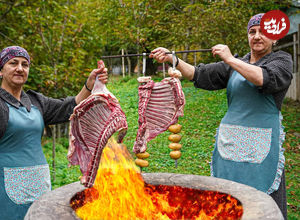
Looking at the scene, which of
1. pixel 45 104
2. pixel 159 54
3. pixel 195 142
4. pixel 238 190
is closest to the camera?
pixel 238 190

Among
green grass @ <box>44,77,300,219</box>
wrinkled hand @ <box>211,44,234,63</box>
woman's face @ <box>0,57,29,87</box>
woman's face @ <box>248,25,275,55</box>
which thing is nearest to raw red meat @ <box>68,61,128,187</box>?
woman's face @ <box>0,57,29,87</box>

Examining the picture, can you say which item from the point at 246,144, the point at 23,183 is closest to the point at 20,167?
the point at 23,183

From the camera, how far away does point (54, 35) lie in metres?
6.00

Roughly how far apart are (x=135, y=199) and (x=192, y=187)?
0.46m

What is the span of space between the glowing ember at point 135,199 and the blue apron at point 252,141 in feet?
1.42

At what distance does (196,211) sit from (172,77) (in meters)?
1.12

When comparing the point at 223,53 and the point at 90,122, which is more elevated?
the point at 223,53

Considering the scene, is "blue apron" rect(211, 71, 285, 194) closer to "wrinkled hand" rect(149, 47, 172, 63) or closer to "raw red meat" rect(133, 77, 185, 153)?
"raw red meat" rect(133, 77, 185, 153)

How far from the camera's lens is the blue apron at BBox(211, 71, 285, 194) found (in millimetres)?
2586

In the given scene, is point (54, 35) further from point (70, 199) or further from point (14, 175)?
point (70, 199)

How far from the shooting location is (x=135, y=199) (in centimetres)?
238

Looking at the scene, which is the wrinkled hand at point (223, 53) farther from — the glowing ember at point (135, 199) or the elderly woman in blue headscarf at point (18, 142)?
the glowing ember at point (135, 199)

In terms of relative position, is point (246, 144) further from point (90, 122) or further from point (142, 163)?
point (90, 122)

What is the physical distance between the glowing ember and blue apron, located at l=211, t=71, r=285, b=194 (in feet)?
1.42
